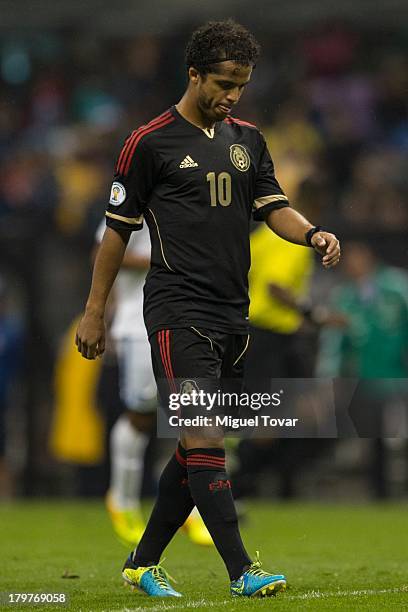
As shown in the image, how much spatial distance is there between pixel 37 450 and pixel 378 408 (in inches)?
125

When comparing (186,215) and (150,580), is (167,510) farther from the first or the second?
(186,215)

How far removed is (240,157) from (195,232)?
1.20 feet

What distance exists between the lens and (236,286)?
5441 millimetres

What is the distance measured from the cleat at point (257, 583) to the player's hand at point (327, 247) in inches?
45.7

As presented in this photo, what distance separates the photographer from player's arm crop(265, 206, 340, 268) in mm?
5277

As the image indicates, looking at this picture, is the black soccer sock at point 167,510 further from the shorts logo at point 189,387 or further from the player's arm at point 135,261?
the player's arm at point 135,261

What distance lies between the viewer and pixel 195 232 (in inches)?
210

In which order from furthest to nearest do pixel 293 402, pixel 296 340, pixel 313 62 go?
pixel 313 62, pixel 296 340, pixel 293 402

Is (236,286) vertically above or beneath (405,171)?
beneath

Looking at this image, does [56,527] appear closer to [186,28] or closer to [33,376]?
[33,376]

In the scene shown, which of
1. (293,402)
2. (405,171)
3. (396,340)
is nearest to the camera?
(293,402)

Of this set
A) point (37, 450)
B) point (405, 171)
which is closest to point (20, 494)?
point (37, 450)

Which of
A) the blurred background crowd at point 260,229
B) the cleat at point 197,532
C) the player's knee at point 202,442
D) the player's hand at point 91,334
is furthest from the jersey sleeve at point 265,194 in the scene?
the blurred background crowd at point 260,229

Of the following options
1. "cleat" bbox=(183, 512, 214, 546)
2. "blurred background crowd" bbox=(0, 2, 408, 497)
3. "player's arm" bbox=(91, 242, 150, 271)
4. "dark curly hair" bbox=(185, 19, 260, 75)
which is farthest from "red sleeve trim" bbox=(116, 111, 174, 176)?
"blurred background crowd" bbox=(0, 2, 408, 497)
